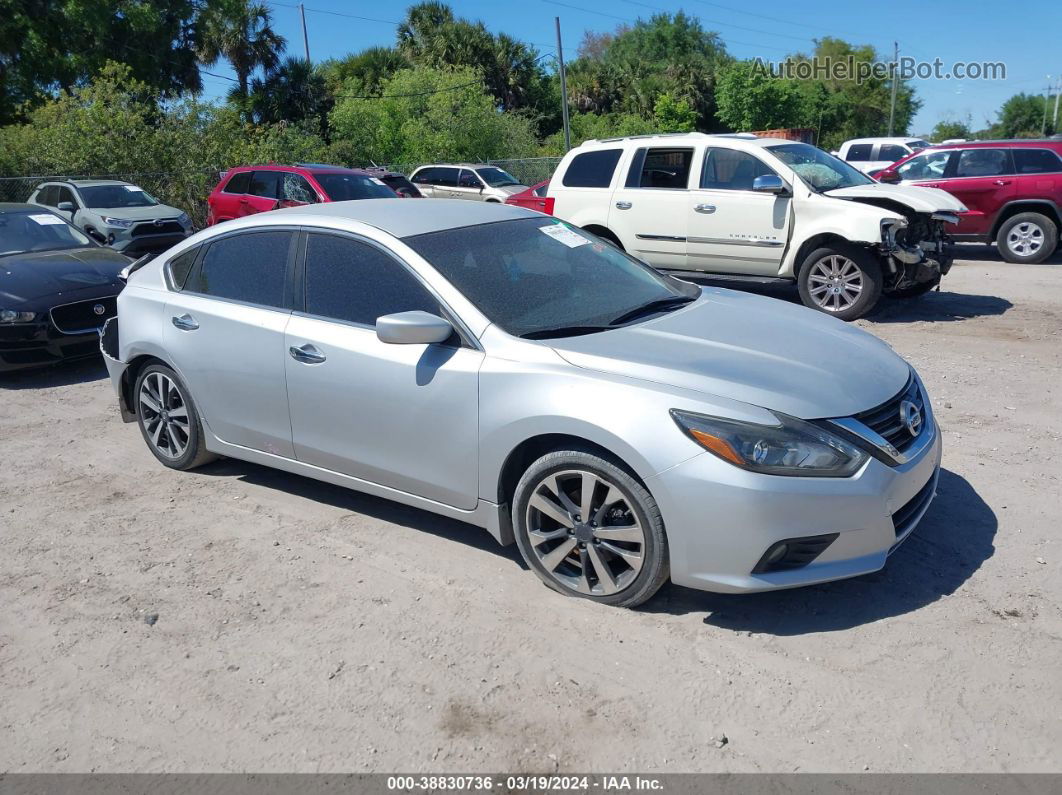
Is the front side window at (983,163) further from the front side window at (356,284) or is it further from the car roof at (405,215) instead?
the front side window at (356,284)

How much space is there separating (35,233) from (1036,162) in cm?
1290

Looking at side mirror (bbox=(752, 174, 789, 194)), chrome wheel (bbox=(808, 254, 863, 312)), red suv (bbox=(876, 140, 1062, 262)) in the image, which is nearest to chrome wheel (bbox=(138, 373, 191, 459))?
side mirror (bbox=(752, 174, 789, 194))

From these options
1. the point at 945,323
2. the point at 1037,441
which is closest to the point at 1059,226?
the point at 945,323

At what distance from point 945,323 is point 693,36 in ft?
236

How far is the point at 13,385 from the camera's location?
27.1 ft

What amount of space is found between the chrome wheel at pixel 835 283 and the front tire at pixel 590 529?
6.46 meters

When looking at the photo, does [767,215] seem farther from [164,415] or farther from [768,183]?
[164,415]

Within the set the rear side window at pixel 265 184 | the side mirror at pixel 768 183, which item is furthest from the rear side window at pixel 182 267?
the rear side window at pixel 265 184

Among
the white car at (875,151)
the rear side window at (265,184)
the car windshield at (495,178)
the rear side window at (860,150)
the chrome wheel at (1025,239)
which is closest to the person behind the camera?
the chrome wheel at (1025,239)

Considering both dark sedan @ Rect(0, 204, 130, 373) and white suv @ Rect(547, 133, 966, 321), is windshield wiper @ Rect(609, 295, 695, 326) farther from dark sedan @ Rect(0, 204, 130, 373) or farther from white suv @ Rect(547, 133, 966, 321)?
dark sedan @ Rect(0, 204, 130, 373)

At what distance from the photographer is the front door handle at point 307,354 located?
4.50 meters

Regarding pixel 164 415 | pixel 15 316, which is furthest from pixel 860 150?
pixel 164 415

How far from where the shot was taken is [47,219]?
10.0 meters

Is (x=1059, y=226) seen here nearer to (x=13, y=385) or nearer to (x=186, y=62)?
(x=13, y=385)
